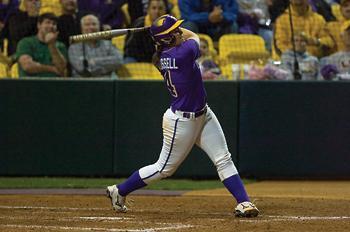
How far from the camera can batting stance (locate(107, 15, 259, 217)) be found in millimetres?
7008

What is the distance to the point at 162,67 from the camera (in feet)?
23.5

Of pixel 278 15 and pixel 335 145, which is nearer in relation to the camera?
pixel 335 145

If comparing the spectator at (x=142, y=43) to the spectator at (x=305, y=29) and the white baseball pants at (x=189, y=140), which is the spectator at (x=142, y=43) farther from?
the white baseball pants at (x=189, y=140)

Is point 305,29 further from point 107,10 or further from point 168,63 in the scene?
point 168,63

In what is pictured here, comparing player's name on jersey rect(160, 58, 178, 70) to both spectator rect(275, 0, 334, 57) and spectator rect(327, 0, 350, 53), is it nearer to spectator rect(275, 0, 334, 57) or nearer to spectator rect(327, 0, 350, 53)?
spectator rect(275, 0, 334, 57)

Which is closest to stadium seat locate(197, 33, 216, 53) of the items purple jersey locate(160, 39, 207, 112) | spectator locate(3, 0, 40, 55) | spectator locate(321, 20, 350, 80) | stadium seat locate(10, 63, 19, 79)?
spectator locate(321, 20, 350, 80)

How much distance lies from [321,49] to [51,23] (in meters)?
3.76

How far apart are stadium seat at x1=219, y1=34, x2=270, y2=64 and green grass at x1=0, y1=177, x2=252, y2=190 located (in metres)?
1.81

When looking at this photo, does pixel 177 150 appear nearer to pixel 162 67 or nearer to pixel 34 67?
pixel 162 67

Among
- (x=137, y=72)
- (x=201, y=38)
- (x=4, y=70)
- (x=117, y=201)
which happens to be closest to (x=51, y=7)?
(x=4, y=70)

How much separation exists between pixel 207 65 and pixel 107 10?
176cm

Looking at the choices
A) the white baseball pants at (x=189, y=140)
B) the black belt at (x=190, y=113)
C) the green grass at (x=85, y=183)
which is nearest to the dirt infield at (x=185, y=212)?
the white baseball pants at (x=189, y=140)

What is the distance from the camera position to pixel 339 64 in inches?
436

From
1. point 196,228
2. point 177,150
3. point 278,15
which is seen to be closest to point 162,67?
point 177,150
